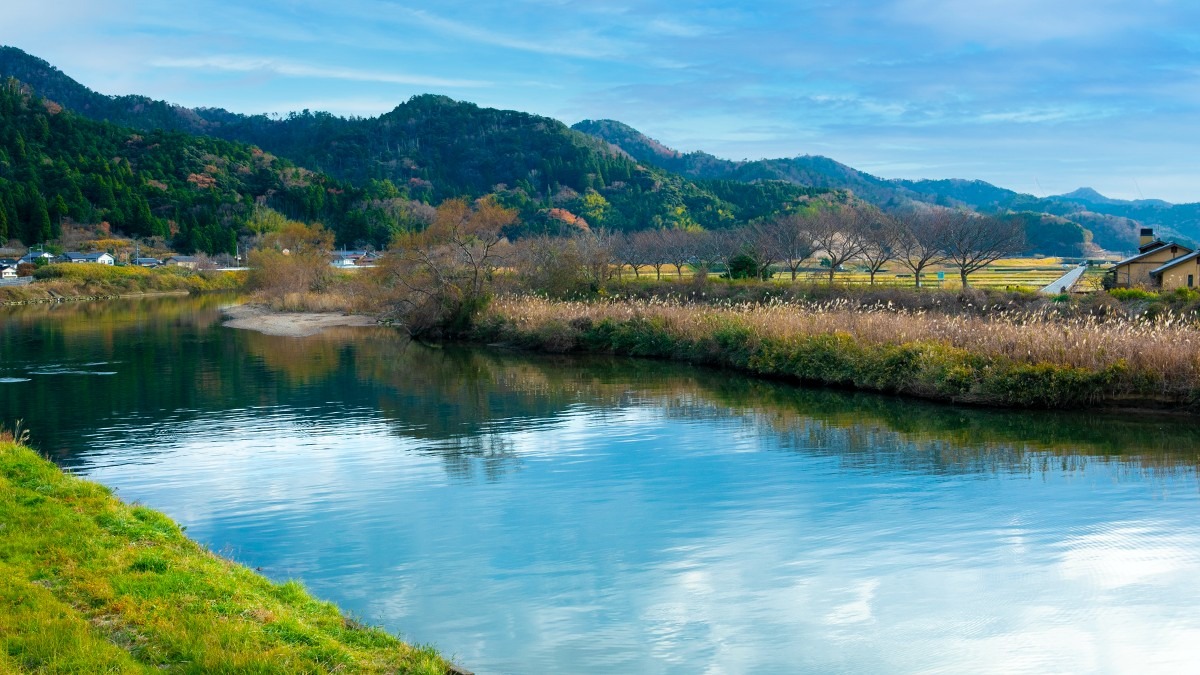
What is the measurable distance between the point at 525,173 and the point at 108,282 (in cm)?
8120

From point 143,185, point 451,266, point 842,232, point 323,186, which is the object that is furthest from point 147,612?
point 323,186

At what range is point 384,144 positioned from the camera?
190 m

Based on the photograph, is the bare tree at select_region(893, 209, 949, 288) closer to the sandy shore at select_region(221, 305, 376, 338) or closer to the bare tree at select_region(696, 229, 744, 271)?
the bare tree at select_region(696, 229, 744, 271)

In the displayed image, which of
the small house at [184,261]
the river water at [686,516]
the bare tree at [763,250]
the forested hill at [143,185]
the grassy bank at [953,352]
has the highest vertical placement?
the forested hill at [143,185]

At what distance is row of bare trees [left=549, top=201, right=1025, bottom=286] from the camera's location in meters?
60.3

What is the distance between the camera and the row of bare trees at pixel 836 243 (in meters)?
60.3

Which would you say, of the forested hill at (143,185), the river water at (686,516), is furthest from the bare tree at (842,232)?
the forested hill at (143,185)

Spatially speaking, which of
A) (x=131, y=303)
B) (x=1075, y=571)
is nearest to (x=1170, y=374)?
(x=1075, y=571)

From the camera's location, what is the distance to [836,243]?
7925cm

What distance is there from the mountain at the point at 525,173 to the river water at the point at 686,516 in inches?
4229

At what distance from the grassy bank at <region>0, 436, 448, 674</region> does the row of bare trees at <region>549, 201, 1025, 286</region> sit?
4112 centimetres

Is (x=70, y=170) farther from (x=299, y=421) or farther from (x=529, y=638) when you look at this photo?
(x=529, y=638)

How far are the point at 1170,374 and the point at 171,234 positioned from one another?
138 m

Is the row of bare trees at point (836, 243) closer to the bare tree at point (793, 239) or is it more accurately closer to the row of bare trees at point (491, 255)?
the bare tree at point (793, 239)
